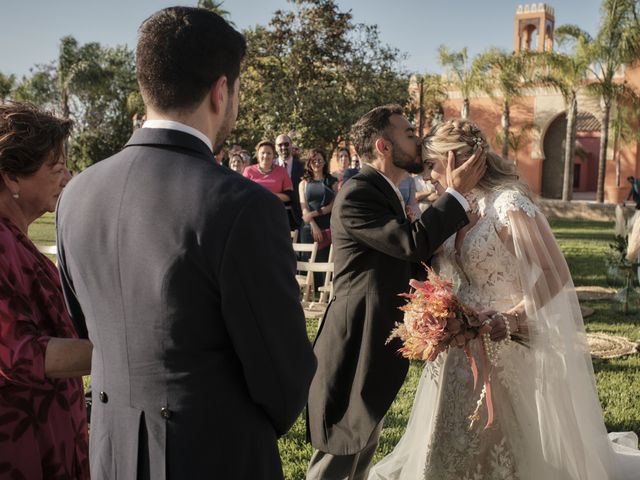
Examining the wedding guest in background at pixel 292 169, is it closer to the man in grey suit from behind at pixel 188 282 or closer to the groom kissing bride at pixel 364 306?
the groom kissing bride at pixel 364 306

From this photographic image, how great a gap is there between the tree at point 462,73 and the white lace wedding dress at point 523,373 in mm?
31391

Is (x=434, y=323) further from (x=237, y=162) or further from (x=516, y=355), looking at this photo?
(x=237, y=162)

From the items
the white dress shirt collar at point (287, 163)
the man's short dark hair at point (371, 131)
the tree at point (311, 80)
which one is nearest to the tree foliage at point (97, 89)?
the tree at point (311, 80)

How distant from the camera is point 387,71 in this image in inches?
852

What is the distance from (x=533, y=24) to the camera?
46.7m

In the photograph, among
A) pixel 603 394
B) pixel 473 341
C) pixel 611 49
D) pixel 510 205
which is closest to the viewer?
pixel 510 205

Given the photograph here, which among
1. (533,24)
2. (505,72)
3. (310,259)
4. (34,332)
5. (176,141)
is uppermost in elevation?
(533,24)

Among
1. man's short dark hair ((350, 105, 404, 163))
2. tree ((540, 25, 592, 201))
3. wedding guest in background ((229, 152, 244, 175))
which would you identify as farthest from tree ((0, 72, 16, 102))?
man's short dark hair ((350, 105, 404, 163))

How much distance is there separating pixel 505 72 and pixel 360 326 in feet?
98.2

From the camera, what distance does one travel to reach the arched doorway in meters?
38.2

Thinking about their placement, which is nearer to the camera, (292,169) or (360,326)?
(360,326)

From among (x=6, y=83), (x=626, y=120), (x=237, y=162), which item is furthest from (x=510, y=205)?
(x=6, y=83)

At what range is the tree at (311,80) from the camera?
67.3 feet

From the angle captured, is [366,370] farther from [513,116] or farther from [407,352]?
[513,116]
